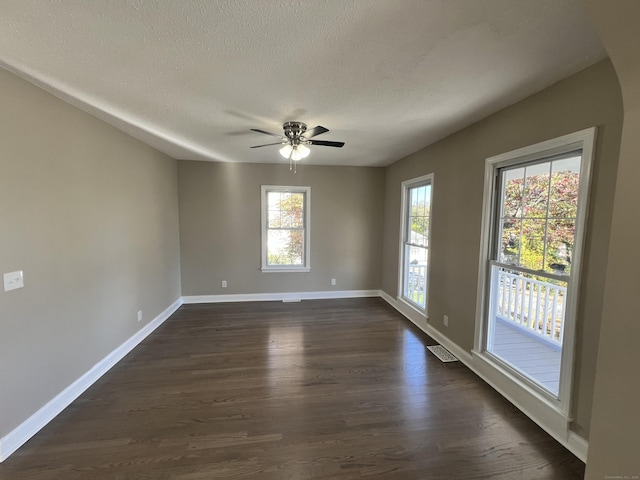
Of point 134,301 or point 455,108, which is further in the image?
point 134,301

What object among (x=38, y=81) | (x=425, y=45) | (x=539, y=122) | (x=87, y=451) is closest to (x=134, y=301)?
(x=87, y=451)

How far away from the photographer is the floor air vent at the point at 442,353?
9.72ft

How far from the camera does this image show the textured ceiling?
1252 mm

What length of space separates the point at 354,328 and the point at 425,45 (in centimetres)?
327

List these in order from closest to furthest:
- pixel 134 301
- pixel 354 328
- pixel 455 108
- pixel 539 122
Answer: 1. pixel 539 122
2. pixel 455 108
3. pixel 134 301
4. pixel 354 328

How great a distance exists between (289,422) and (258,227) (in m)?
3.35

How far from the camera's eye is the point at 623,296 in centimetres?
102

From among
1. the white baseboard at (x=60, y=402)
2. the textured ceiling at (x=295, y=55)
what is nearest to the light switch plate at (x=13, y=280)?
the white baseboard at (x=60, y=402)

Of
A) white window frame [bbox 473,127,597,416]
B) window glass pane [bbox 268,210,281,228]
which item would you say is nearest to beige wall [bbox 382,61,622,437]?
white window frame [bbox 473,127,597,416]

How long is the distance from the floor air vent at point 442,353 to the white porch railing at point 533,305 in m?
0.74

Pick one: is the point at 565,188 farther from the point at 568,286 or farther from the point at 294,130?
the point at 294,130

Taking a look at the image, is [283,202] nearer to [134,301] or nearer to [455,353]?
[134,301]

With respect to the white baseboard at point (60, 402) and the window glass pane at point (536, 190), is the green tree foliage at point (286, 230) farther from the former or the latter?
the window glass pane at point (536, 190)

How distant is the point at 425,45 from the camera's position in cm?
150
